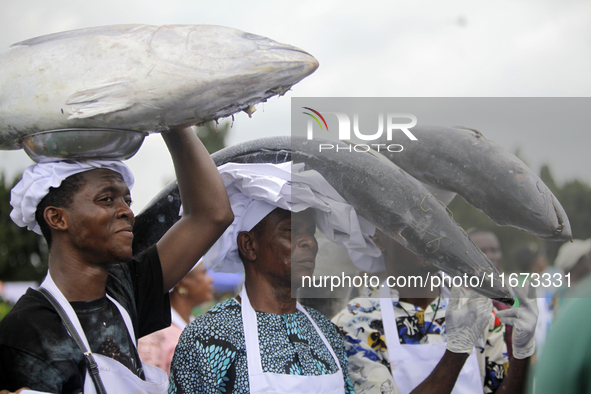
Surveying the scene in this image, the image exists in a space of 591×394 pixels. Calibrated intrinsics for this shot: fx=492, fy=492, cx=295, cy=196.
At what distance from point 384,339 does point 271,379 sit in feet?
2.61

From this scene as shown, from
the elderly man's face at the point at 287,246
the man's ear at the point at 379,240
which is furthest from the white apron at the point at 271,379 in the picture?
the man's ear at the point at 379,240

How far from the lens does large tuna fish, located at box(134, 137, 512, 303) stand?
1872mm

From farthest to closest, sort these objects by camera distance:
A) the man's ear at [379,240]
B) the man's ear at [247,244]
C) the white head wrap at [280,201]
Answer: the man's ear at [379,240], the man's ear at [247,244], the white head wrap at [280,201]

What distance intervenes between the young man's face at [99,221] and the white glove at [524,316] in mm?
1747

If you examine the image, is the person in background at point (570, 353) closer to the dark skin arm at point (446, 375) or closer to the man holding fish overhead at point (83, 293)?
the man holding fish overhead at point (83, 293)

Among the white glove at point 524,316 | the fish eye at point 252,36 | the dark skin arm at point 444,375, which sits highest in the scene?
the fish eye at point 252,36

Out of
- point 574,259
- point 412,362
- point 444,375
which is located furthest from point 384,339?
point 574,259

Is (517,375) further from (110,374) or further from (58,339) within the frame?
(58,339)

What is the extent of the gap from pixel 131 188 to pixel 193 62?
64 centimetres

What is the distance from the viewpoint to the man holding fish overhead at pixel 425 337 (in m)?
2.24

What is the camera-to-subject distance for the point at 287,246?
2078 mm

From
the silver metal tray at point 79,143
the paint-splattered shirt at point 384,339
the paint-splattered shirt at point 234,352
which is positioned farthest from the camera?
the paint-splattered shirt at point 384,339

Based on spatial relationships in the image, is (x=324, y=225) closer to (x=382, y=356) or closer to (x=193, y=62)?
(x=382, y=356)

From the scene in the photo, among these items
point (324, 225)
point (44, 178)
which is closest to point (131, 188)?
point (44, 178)
